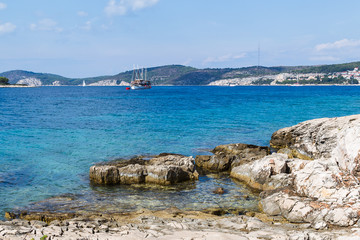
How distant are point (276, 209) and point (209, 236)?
4.86m

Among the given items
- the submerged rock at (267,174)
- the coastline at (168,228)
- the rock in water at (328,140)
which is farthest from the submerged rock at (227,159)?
the coastline at (168,228)

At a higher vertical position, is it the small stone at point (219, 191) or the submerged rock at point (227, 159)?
the submerged rock at point (227, 159)

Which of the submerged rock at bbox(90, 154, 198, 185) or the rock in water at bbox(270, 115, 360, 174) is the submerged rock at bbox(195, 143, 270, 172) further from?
the rock in water at bbox(270, 115, 360, 174)

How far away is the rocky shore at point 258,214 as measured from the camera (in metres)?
11.1

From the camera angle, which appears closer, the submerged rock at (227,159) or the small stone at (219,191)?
the small stone at (219,191)

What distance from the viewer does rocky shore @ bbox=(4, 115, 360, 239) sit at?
11086 millimetres

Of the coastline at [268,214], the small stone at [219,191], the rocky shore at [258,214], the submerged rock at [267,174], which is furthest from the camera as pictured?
the submerged rock at [267,174]

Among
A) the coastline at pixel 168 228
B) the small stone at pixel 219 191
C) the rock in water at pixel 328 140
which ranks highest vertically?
the rock in water at pixel 328 140

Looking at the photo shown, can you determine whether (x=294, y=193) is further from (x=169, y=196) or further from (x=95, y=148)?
(x=95, y=148)

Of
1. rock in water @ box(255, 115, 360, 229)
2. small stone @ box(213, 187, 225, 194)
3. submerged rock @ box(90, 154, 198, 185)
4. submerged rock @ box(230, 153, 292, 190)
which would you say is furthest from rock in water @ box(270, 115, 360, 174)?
submerged rock @ box(90, 154, 198, 185)

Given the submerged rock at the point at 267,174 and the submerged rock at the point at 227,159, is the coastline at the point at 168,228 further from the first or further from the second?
the submerged rock at the point at 227,159

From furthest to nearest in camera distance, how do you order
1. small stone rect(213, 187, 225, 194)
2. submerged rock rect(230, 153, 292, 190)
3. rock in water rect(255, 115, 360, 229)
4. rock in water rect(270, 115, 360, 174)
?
submerged rock rect(230, 153, 292, 190), small stone rect(213, 187, 225, 194), rock in water rect(270, 115, 360, 174), rock in water rect(255, 115, 360, 229)

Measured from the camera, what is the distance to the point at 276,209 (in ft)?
46.5

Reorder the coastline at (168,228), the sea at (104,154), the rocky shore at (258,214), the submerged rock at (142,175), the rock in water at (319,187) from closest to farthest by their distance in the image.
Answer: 1. the coastline at (168,228)
2. the rocky shore at (258,214)
3. the rock in water at (319,187)
4. the sea at (104,154)
5. the submerged rock at (142,175)
